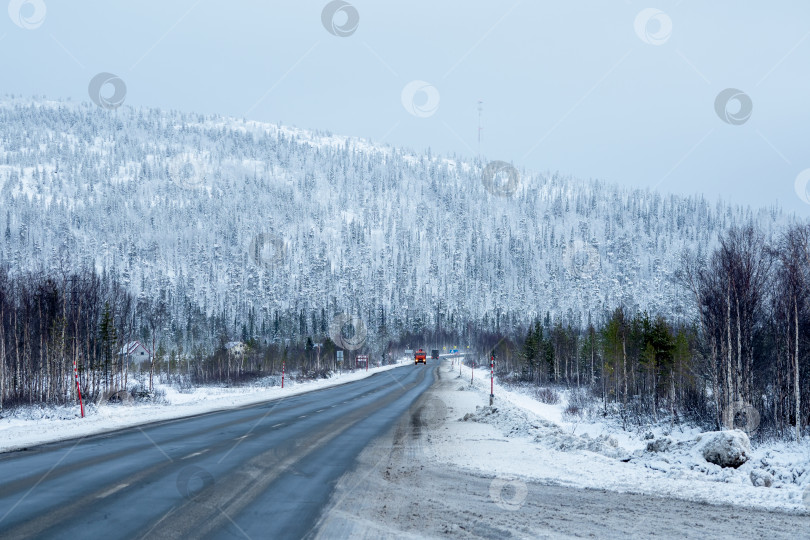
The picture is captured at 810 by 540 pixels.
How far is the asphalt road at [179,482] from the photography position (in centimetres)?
729

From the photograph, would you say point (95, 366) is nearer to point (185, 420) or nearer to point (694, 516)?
point (185, 420)

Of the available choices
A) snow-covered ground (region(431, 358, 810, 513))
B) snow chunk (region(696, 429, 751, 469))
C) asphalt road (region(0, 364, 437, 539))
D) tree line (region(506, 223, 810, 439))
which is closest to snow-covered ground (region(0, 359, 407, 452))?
asphalt road (region(0, 364, 437, 539))

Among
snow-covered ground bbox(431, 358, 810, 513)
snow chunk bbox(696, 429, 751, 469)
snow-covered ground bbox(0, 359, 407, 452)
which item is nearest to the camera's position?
snow-covered ground bbox(431, 358, 810, 513)

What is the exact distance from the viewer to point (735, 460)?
11812mm

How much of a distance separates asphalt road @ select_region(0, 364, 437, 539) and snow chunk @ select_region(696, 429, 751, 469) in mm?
7059

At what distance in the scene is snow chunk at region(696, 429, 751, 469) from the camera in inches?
466

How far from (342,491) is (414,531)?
267cm

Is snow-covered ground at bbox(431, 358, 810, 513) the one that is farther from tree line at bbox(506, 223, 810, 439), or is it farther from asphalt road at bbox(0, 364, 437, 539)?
tree line at bbox(506, 223, 810, 439)

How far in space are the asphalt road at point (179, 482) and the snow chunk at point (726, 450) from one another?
706cm

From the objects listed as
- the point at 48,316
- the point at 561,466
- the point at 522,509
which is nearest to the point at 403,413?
the point at 561,466

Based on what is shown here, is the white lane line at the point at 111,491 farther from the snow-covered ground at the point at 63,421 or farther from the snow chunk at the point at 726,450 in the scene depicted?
the snow chunk at the point at 726,450

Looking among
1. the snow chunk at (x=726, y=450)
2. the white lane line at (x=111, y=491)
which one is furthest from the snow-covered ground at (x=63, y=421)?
the snow chunk at (x=726, y=450)

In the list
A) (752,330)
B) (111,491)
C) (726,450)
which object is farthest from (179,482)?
(752,330)

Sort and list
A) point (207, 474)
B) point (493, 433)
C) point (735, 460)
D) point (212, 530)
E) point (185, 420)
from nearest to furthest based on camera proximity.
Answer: point (212, 530)
point (207, 474)
point (735, 460)
point (493, 433)
point (185, 420)
